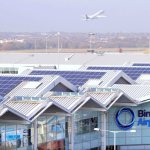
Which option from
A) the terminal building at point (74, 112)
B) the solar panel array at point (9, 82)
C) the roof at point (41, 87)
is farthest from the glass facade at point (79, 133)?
the solar panel array at point (9, 82)

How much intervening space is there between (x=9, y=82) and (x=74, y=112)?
5901 mm

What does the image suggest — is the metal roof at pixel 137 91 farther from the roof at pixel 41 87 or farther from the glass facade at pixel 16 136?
the glass facade at pixel 16 136

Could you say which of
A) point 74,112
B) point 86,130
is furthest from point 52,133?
point 86,130

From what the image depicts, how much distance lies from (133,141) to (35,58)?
56290 mm

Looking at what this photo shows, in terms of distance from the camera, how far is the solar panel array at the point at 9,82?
201 feet

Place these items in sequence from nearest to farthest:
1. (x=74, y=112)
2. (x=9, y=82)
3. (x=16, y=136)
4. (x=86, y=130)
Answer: (x=16, y=136)
(x=74, y=112)
(x=9, y=82)
(x=86, y=130)

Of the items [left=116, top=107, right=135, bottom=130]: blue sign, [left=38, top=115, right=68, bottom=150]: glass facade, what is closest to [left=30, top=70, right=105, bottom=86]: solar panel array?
[left=116, top=107, right=135, bottom=130]: blue sign

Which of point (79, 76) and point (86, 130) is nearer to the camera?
point (86, 130)

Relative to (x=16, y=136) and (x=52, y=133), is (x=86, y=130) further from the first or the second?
(x=16, y=136)

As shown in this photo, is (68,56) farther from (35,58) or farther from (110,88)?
(110,88)

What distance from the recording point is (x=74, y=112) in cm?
6016

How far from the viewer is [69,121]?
6178 centimetres

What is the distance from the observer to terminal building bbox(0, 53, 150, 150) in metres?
56.3

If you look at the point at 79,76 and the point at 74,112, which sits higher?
the point at 79,76
